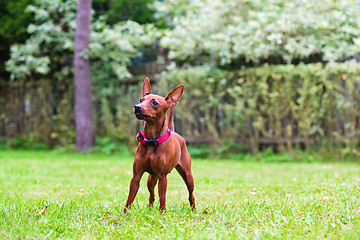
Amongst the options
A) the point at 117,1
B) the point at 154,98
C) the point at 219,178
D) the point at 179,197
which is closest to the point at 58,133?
the point at 117,1

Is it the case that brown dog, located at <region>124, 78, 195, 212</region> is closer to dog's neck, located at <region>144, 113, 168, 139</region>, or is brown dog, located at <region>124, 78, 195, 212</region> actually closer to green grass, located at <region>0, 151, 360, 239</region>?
dog's neck, located at <region>144, 113, 168, 139</region>

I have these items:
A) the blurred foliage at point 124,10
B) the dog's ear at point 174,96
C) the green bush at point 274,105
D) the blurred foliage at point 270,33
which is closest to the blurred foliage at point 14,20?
the blurred foliage at point 124,10

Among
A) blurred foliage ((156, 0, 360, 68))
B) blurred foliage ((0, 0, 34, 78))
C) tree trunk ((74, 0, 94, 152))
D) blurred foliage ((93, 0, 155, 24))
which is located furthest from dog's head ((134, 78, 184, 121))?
blurred foliage ((0, 0, 34, 78))

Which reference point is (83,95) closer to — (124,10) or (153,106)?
(124,10)

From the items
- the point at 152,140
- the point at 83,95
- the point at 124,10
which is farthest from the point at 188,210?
the point at 124,10

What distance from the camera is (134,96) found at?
10266 mm

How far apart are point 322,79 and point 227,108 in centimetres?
216

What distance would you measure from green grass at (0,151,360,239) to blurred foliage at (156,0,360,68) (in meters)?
3.71

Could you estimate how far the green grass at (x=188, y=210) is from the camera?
2.69 meters

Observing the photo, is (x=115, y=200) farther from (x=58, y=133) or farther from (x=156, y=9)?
(x=156, y=9)

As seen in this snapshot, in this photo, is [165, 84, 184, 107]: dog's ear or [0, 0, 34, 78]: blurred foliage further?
[0, 0, 34, 78]: blurred foliage

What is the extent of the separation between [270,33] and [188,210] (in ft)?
21.6

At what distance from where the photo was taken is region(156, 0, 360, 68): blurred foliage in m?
8.63

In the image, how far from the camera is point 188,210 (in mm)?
3350
